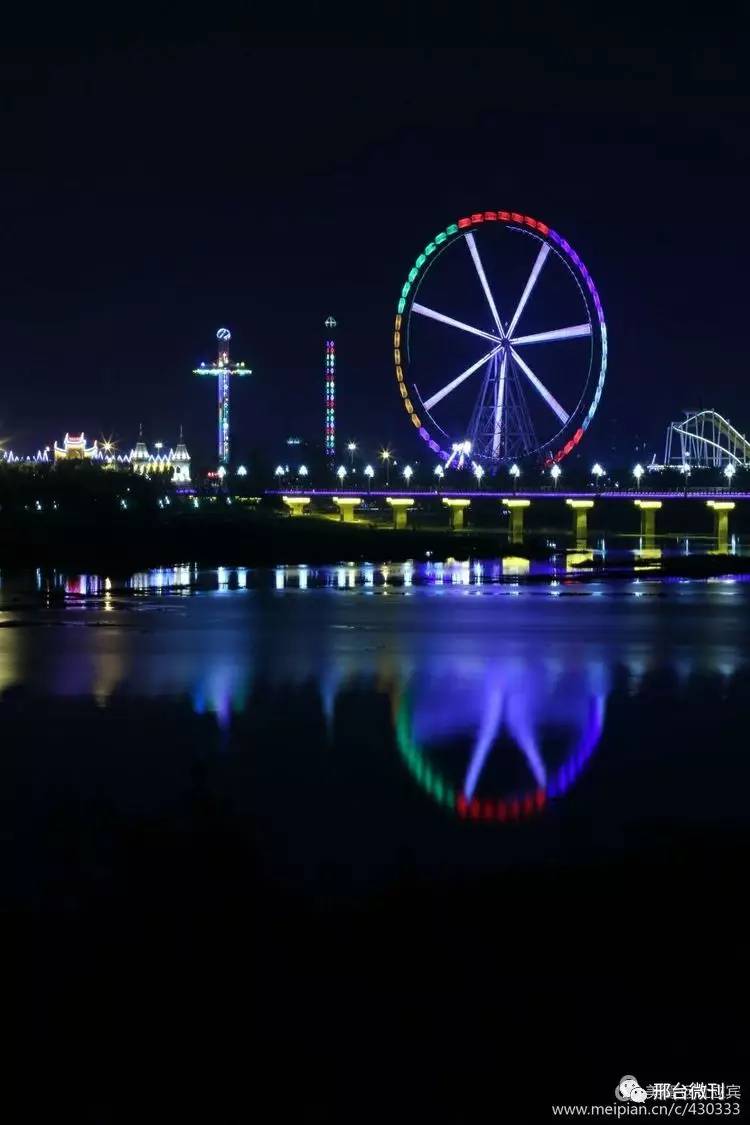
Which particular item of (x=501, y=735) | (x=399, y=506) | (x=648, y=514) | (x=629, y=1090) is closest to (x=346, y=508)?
(x=399, y=506)

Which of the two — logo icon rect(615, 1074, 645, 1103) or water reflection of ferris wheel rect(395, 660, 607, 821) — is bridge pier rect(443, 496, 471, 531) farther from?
logo icon rect(615, 1074, 645, 1103)

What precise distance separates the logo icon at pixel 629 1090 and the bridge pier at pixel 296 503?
300 feet

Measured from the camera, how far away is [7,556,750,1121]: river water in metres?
7.46

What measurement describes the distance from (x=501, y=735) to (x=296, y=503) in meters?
84.2

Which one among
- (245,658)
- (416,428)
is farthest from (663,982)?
(416,428)

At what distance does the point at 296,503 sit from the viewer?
99312 mm

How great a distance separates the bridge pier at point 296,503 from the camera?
322ft

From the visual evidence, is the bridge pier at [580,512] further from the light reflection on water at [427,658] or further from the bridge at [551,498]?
the light reflection on water at [427,658]

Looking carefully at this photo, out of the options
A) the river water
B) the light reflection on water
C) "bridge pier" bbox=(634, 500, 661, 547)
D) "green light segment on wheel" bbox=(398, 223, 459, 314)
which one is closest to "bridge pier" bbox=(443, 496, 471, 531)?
"bridge pier" bbox=(634, 500, 661, 547)

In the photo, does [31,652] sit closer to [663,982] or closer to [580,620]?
[580,620]

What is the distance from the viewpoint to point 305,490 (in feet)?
325

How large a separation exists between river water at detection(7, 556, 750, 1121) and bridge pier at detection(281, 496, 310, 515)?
244 feet

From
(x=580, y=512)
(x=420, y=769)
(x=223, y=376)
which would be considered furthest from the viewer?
(x=223, y=376)

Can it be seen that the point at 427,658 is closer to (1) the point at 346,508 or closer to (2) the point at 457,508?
(2) the point at 457,508
